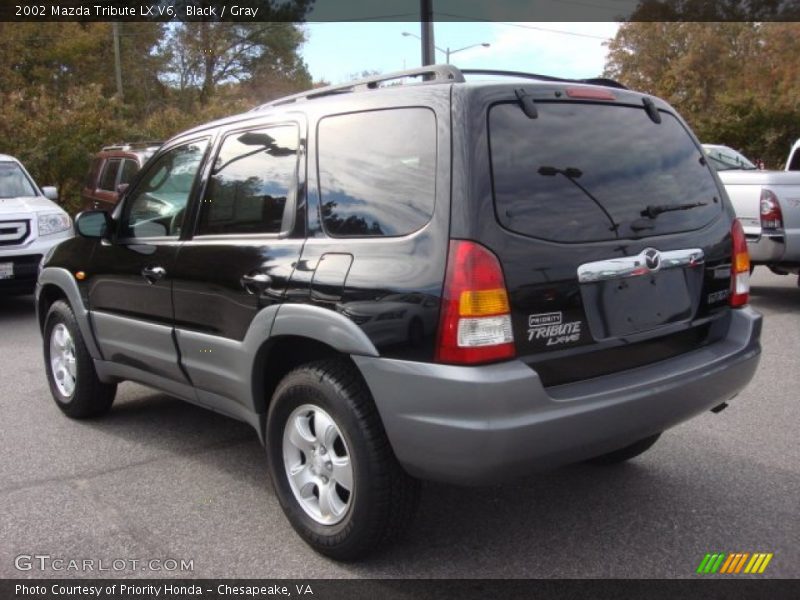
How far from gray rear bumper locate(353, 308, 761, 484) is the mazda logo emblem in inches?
16.5

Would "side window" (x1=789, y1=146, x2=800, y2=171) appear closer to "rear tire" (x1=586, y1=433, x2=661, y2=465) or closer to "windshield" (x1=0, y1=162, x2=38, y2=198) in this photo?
"rear tire" (x1=586, y1=433, x2=661, y2=465)

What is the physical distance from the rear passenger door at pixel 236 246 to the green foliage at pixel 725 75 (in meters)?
28.8

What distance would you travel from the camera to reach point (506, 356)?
8.73ft

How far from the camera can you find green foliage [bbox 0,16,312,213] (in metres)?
18.3

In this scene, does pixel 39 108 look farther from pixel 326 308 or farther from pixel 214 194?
pixel 326 308

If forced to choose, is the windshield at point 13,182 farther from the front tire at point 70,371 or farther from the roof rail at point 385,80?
the roof rail at point 385,80

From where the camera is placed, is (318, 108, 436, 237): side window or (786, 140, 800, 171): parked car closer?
(318, 108, 436, 237): side window

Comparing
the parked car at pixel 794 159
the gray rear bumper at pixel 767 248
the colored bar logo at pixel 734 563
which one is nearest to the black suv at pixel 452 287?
the colored bar logo at pixel 734 563

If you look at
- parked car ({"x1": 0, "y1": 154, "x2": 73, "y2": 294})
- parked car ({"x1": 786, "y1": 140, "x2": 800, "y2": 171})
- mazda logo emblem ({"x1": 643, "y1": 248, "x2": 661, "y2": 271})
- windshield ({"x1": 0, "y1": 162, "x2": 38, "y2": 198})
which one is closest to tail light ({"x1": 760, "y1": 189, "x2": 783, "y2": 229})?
parked car ({"x1": 786, "y1": 140, "x2": 800, "y2": 171})

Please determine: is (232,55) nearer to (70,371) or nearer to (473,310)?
(70,371)

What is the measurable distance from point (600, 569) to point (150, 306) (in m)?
2.58

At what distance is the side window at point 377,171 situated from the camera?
2834 mm

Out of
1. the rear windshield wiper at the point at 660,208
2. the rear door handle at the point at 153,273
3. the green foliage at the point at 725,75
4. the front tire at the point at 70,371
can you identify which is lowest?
the front tire at the point at 70,371

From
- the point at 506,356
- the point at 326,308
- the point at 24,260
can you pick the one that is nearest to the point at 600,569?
the point at 506,356
